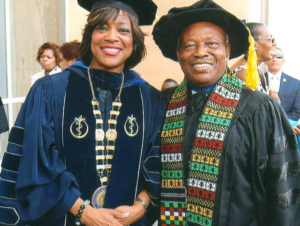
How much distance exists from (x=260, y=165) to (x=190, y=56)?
711 mm

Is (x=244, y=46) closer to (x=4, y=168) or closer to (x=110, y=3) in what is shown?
(x=110, y=3)

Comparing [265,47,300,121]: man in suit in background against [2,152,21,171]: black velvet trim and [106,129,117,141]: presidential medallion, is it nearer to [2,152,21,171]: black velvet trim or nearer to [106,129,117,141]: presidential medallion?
[106,129,117,141]: presidential medallion

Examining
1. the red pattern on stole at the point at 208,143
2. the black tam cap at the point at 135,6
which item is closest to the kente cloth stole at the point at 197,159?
the red pattern on stole at the point at 208,143

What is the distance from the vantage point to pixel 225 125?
274 centimetres

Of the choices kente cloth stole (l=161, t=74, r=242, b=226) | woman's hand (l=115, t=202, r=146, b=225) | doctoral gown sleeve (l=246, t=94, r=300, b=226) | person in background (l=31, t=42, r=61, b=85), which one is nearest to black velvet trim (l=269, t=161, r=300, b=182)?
doctoral gown sleeve (l=246, t=94, r=300, b=226)

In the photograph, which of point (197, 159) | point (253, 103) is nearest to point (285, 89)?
point (253, 103)

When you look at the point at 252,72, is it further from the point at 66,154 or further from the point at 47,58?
the point at 47,58

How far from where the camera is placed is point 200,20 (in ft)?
9.30

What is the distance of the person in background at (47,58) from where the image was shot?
237 inches

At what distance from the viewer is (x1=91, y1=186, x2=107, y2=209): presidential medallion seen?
2.77 meters

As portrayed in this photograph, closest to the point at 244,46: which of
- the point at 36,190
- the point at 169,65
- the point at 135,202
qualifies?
the point at 135,202

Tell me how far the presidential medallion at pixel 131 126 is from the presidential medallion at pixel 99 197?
0.33 meters

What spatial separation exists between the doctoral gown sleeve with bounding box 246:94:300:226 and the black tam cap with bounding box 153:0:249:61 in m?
0.45

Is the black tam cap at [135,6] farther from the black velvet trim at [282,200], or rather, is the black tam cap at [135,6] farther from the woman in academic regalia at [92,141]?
the black velvet trim at [282,200]
